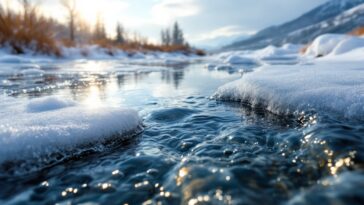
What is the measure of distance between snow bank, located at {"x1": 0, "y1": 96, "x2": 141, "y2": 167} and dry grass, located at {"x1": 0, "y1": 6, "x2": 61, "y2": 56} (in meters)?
10.3

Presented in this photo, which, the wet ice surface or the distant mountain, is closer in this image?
the wet ice surface

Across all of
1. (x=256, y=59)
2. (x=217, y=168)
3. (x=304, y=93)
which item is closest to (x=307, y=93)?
(x=304, y=93)

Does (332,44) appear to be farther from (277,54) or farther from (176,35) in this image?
(176,35)

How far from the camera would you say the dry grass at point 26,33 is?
10.4 meters

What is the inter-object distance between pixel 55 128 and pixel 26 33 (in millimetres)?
11233

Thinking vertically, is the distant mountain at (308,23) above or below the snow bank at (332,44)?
above

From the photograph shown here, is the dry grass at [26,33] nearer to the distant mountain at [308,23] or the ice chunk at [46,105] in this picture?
the ice chunk at [46,105]

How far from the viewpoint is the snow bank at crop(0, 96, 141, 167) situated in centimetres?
138

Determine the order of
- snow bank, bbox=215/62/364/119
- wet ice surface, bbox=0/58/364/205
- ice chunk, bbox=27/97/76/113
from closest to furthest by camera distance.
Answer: wet ice surface, bbox=0/58/364/205 < snow bank, bbox=215/62/364/119 < ice chunk, bbox=27/97/76/113

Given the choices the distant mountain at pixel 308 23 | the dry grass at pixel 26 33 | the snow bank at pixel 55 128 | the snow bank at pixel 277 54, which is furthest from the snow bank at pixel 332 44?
the distant mountain at pixel 308 23

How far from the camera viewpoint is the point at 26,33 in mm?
10859

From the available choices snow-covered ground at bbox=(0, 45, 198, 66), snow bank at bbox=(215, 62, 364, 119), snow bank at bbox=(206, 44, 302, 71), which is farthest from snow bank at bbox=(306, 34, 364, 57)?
snow-covered ground at bbox=(0, 45, 198, 66)

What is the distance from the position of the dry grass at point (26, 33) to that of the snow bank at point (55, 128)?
10.3 metres

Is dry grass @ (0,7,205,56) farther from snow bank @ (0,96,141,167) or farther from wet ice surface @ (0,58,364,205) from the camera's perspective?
wet ice surface @ (0,58,364,205)
